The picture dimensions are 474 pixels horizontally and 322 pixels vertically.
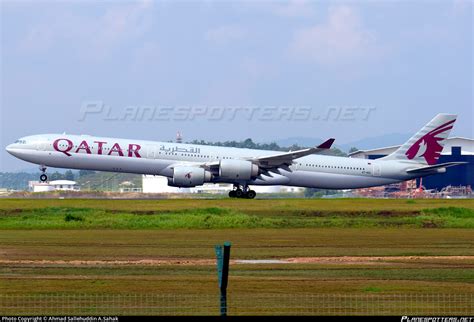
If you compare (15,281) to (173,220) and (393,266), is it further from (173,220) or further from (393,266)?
(173,220)

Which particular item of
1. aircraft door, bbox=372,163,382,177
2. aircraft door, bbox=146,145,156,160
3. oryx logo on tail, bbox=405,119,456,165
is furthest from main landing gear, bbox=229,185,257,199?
oryx logo on tail, bbox=405,119,456,165

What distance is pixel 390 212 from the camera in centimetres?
5291

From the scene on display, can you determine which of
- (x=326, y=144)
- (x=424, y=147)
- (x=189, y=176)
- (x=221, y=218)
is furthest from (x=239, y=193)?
(x=221, y=218)

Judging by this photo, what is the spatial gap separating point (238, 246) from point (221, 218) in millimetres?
10533

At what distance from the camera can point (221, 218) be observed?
45.5 metres

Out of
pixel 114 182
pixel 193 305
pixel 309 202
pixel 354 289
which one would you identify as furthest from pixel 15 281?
pixel 114 182

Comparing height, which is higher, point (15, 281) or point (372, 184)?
point (372, 184)

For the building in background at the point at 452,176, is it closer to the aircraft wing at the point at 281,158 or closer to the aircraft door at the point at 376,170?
the aircraft door at the point at 376,170

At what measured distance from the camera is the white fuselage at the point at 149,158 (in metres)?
57.9

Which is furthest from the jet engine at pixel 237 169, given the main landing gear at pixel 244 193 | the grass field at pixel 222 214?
the main landing gear at pixel 244 193

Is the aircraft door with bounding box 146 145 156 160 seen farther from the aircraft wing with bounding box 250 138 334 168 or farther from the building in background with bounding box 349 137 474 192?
the building in background with bounding box 349 137 474 192

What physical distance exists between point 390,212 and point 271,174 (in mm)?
11223

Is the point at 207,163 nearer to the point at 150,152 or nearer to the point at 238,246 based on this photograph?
the point at 150,152

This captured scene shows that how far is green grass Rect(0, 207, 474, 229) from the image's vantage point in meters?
44.4
